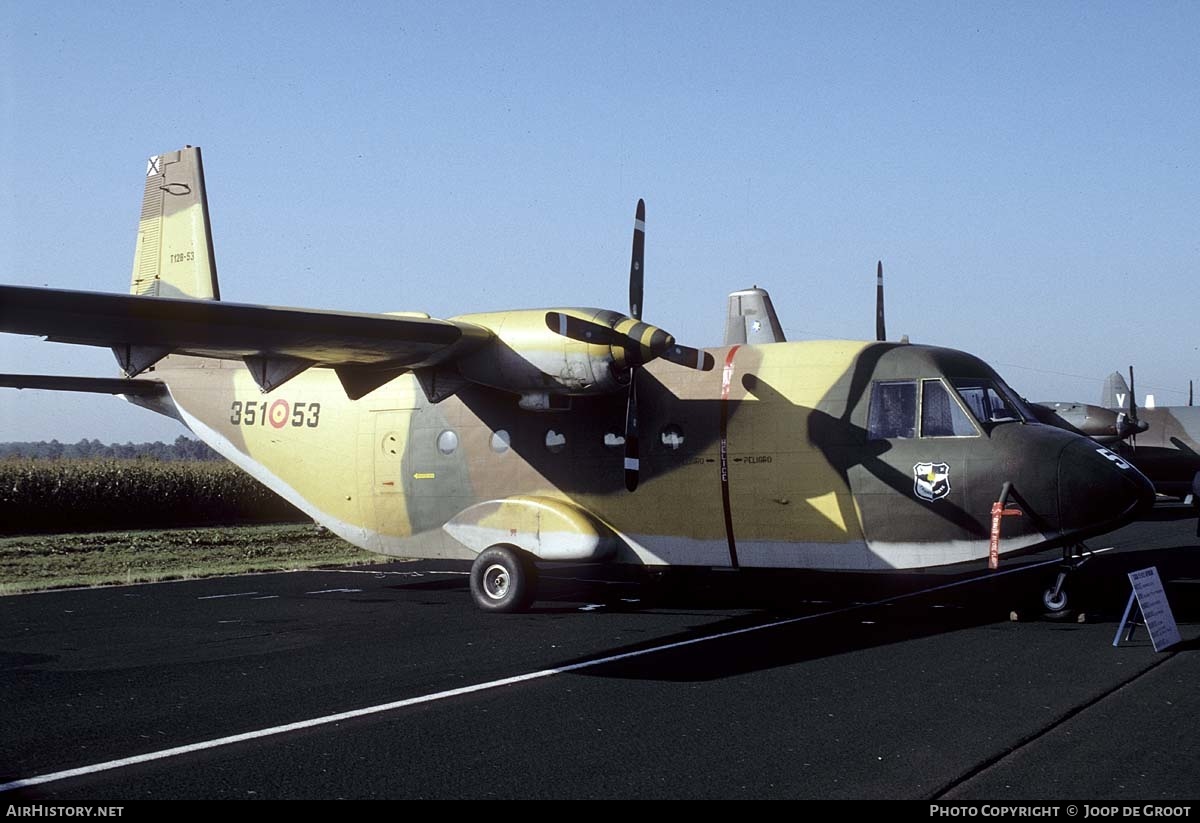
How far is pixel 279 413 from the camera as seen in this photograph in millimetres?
16797

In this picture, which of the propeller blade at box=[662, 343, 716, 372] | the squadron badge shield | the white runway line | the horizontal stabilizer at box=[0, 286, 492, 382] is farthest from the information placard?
the horizontal stabilizer at box=[0, 286, 492, 382]

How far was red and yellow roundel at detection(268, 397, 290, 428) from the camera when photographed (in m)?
16.7

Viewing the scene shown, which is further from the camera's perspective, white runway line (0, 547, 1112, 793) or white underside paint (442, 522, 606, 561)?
white underside paint (442, 522, 606, 561)

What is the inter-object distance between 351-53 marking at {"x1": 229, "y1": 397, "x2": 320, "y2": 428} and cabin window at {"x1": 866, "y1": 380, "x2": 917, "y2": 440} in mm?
8253

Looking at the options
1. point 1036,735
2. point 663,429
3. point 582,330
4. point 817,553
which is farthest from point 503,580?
point 1036,735

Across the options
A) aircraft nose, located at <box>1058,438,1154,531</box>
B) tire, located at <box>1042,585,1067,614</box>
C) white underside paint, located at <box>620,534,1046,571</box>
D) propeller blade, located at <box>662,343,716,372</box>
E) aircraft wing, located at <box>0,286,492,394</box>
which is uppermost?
aircraft wing, located at <box>0,286,492,394</box>

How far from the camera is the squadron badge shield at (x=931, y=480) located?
40.0 ft

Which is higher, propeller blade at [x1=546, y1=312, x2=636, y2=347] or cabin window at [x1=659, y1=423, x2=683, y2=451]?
propeller blade at [x1=546, y1=312, x2=636, y2=347]

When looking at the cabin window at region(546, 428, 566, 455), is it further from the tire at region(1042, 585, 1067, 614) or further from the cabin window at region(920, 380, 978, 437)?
the tire at region(1042, 585, 1067, 614)

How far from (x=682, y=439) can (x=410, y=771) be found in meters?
7.65

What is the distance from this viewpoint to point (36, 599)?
1566cm

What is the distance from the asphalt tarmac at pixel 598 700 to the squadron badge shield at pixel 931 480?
1.54m

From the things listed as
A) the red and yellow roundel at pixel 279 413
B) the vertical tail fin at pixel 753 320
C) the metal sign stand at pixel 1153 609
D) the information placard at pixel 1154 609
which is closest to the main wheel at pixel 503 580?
the red and yellow roundel at pixel 279 413

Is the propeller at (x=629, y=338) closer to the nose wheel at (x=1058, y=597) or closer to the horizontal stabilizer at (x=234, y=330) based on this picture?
the horizontal stabilizer at (x=234, y=330)
